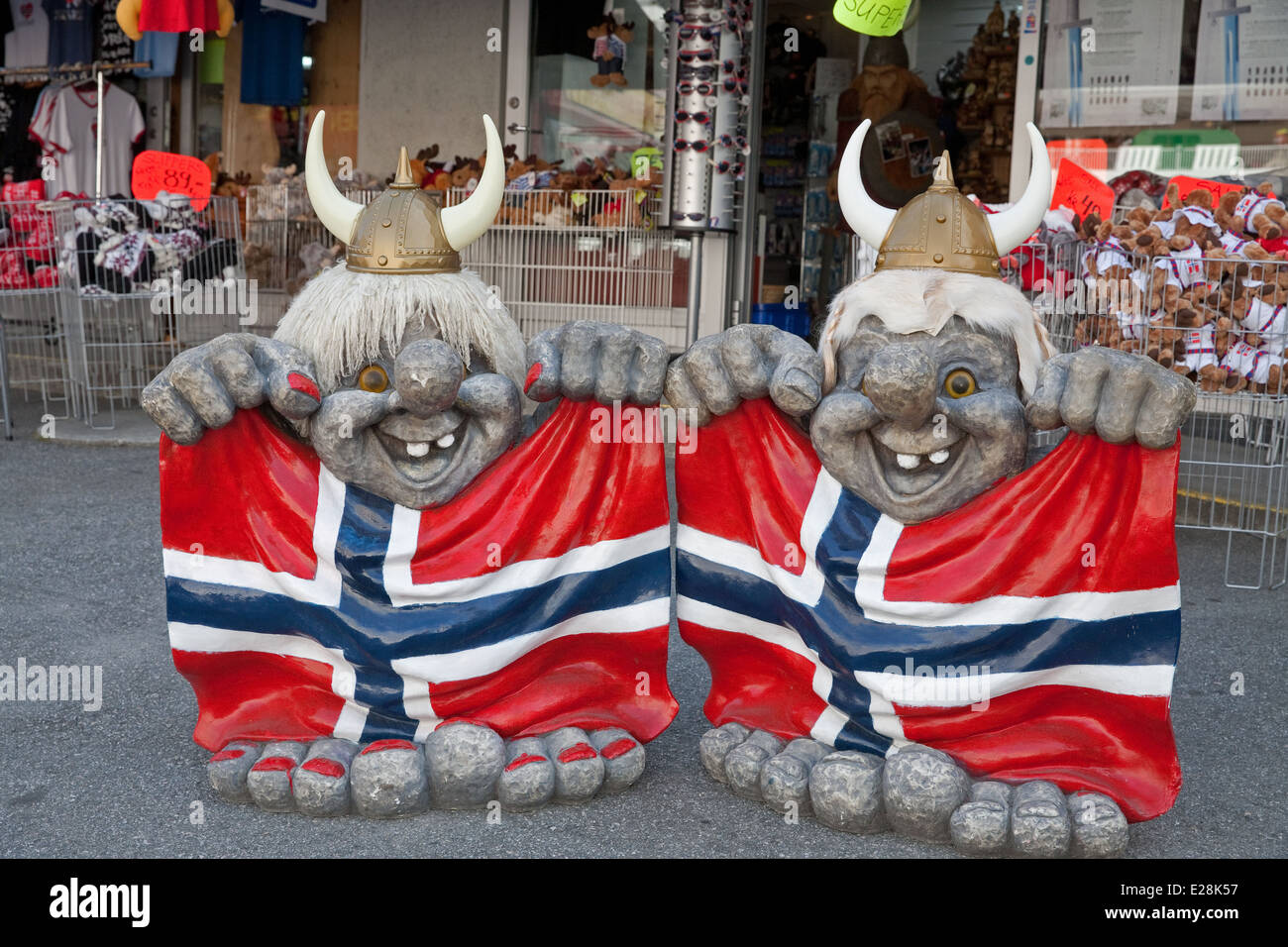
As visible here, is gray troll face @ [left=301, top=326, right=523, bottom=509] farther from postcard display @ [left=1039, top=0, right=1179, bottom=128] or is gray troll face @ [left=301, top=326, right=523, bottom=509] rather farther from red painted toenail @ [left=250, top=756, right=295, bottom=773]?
postcard display @ [left=1039, top=0, right=1179, bottom=128]

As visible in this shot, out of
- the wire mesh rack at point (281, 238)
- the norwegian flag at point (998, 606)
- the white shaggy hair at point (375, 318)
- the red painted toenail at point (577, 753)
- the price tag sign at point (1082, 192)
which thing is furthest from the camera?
the wire mesh rack at point (281, 238)

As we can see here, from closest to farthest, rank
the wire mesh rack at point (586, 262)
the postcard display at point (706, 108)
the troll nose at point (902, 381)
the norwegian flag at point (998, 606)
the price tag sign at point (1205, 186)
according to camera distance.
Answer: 1. the troll nose at point (902, 381)
2. the norwegian flag at point (998, 606)
3. the price tag sign at point (1205, 186)
4. the postcard display at point (706, 108)
5. the wire mesh rack at point (586, 262)

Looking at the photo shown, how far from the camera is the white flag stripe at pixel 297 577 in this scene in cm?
280

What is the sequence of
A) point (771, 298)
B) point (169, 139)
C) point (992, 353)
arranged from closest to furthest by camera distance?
1. point (992, 353)
2. point (771, 298)
3. point (169, 139)

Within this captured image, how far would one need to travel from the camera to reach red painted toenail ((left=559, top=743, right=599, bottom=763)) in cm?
285

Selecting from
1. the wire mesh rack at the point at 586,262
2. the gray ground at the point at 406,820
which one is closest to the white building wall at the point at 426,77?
the wire mesh rack at the point at 586,262

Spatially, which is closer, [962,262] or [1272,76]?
[962,262]

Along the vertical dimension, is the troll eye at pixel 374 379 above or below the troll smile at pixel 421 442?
above

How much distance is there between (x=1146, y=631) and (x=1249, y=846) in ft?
2.08

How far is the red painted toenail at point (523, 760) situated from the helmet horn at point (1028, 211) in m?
1.52

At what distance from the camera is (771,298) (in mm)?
8680

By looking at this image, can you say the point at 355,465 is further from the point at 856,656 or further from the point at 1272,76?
the point at 1272,76

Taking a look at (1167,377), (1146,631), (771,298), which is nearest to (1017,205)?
(1167,377)

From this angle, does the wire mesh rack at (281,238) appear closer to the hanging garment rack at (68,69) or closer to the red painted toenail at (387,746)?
the hanging garment rack at (68,69)
